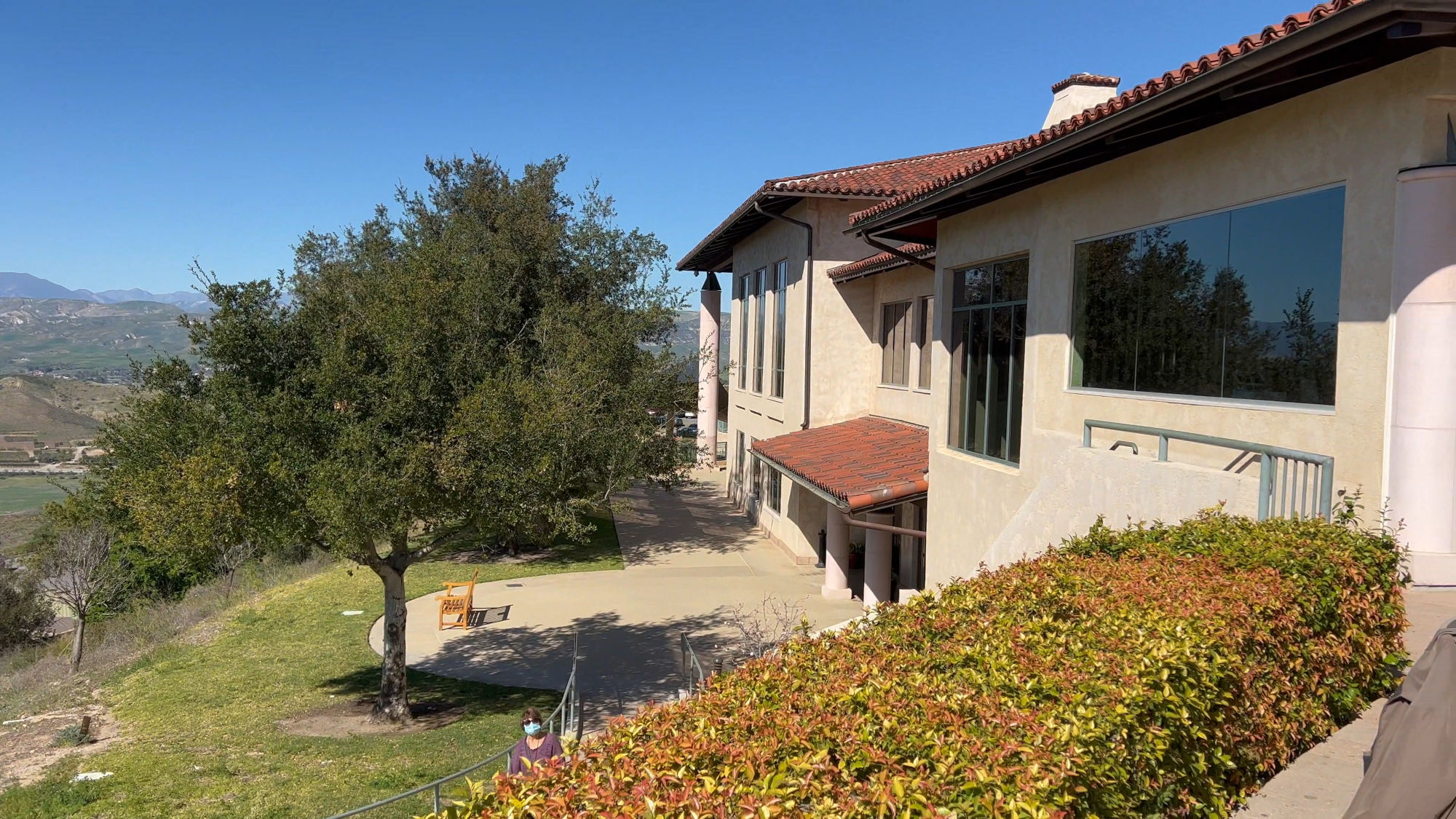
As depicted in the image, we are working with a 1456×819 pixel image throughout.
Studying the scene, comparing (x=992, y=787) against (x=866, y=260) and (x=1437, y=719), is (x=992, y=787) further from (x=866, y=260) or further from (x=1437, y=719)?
(x=866, y=260)

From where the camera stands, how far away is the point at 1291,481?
245 inches

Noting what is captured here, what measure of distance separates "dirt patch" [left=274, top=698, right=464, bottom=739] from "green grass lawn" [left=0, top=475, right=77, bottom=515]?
207 ft

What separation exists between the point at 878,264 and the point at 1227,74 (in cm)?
1085

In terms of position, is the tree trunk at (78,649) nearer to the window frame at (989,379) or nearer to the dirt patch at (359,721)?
the dirt patch at (359,721)

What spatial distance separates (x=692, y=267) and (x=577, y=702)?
2269cm

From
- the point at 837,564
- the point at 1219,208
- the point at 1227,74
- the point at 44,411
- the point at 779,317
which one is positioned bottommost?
the point at 44,411

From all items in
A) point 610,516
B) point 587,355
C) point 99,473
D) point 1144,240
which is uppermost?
point 1144,240

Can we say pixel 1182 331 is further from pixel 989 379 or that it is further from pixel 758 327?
pixel 758 327

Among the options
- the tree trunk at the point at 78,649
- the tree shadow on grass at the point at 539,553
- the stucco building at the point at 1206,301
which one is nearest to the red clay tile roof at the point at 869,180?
the stucco building at the point at 1206,301

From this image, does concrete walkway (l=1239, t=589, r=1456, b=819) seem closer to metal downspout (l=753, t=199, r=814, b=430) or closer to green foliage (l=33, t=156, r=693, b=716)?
green foliage (l=33, t=156, r=693, b=716)

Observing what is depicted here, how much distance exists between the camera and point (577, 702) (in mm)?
11938

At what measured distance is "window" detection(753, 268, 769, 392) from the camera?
24.1 metres

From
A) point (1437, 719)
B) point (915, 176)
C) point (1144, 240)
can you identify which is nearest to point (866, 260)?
point (915, 176)

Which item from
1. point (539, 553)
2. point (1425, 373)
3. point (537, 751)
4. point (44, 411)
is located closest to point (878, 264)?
point (1425, 373)
